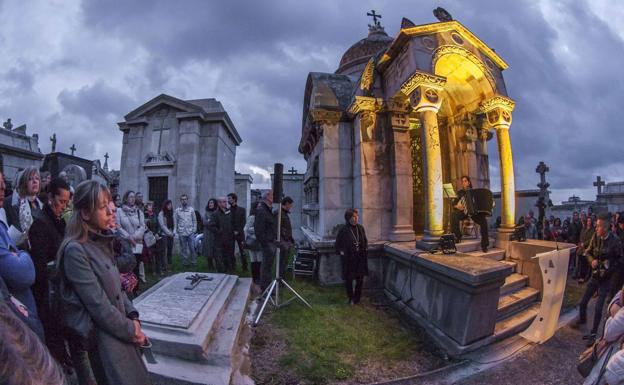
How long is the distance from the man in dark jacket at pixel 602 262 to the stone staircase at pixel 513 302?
750 mm

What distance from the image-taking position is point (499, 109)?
7.16 meters

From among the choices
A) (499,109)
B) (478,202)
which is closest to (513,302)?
(478,202)

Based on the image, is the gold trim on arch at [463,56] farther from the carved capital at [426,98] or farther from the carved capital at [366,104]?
the carved capital at [366,104]

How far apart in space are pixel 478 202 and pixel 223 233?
590cm

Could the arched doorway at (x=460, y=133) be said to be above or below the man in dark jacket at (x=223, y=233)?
above

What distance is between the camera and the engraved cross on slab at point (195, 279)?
463 centimetres

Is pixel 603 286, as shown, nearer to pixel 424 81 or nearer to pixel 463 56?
pixel 424 81

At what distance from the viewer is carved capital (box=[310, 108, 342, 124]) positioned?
24.5ft

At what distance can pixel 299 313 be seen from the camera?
16.5 feet

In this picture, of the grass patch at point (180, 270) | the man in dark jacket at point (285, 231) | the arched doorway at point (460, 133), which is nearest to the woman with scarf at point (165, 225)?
the grass patch at point (180, 270)

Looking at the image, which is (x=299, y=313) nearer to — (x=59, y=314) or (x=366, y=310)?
(x=366, y=310)

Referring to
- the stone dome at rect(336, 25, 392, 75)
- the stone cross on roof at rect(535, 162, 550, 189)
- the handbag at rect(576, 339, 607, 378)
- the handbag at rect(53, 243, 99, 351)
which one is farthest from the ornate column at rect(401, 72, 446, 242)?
the stone cross on roof at rect(535, 162, 550, 189)

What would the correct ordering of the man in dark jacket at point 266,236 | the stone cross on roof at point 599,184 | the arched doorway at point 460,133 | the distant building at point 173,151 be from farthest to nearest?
the stone cross on roof at point 599,184 → the distant building at point 173,151 → the arched doorway at point 460,133 → the man in dark jacket at point 266,236

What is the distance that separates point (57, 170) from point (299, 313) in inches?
279
